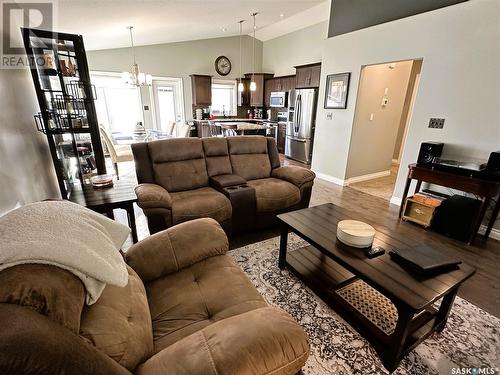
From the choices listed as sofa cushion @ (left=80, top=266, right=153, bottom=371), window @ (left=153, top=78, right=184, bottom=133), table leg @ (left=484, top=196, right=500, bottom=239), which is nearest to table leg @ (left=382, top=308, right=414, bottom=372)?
sofa cushion @ (left=80, top=266, right=153, bottom=371)

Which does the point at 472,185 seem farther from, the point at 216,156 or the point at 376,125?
the point at 216,156

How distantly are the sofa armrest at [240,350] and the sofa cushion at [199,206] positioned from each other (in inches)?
55.2

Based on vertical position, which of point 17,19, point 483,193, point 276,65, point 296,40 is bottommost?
point 483,193

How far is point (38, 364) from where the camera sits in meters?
0.49

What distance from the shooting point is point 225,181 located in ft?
8.52

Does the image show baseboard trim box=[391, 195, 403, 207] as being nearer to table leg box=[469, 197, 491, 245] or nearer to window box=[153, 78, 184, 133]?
table leg box=[469, 197, 491, 245]

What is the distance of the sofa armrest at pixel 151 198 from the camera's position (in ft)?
6.64

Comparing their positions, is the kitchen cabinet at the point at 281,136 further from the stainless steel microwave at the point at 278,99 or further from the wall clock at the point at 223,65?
the wall clock at the point at 223,65

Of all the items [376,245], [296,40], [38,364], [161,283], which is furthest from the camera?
[296,40]

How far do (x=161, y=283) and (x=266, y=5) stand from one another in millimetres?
5429

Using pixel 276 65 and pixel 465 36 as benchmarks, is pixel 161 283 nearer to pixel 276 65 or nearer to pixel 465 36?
pixel 465 36

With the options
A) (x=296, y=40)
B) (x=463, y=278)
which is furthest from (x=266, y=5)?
(x=463, y=278)

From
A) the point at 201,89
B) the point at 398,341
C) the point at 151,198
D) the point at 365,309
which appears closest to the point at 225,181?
the point at 151,198

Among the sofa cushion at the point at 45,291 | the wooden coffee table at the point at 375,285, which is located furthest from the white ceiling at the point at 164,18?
the wooden coffee table at the point at 375,285
